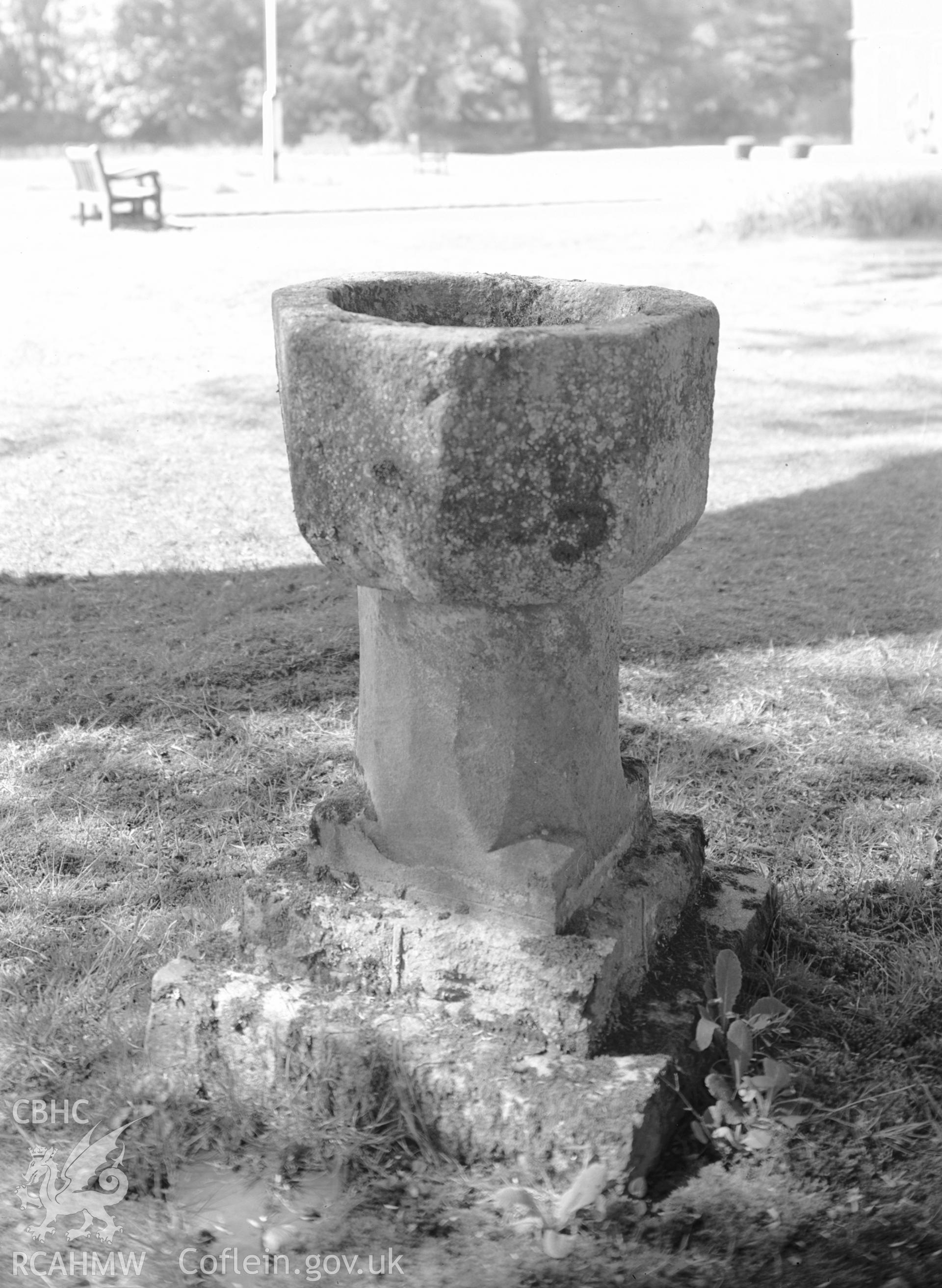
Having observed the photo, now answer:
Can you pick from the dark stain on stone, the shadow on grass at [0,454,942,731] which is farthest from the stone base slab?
the shadow on grass at [0,454,942,731]

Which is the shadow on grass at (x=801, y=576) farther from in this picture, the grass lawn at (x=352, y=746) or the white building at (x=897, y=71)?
the white building at (x=897, y=71)

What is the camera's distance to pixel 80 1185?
202 cm

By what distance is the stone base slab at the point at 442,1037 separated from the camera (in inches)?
78.1

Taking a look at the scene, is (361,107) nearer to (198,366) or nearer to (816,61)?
(816,61)

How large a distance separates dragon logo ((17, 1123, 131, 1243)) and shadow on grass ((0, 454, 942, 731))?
1.60 meters

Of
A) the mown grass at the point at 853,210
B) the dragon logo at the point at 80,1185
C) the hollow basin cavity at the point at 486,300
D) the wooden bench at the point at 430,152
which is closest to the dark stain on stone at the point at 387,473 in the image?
the hollow basin cavity at the point at 486,300

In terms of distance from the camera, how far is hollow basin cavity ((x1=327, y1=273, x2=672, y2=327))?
2377mm

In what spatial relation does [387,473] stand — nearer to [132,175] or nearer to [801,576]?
[801,576]

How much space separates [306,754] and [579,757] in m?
1.31

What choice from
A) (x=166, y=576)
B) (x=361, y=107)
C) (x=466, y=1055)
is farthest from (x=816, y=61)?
(x=466, y=1055)

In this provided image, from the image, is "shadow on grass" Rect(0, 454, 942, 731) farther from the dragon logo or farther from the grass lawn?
the dragon logo

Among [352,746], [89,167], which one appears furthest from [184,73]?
[352,746]

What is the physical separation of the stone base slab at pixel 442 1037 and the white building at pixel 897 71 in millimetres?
24973

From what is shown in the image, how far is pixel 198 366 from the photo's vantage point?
845 centimetres
